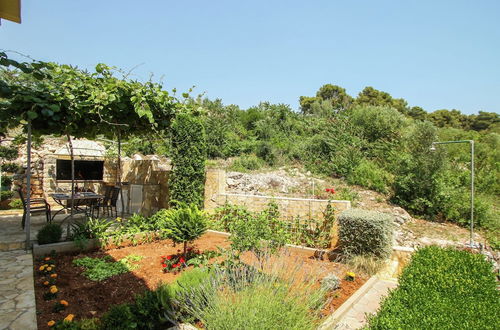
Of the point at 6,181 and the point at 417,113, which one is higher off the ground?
the point at 417,113

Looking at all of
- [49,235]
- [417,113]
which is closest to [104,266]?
[49,235]

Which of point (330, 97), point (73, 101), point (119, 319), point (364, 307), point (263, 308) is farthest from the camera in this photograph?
point (330, 97)

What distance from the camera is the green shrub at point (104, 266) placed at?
12.6ft

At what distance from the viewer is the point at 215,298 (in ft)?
6.72

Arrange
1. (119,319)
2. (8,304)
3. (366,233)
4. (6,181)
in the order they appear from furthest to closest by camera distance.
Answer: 1. (6,181)
2. (366,233)
3. (8,304)
4. (119,319)

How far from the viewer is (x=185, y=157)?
21.0 feet

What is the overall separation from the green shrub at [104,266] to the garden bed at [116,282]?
8cm

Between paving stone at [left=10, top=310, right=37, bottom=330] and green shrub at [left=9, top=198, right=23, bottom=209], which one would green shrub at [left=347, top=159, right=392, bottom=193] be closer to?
paving stone at [left=10, top=310, right=37, bottom=330]

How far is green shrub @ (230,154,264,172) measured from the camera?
11.4 meters

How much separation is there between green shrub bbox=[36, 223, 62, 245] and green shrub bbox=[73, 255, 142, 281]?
90cm

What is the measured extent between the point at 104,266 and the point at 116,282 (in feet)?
1.98

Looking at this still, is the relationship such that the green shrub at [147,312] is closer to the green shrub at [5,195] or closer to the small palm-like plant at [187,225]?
the small palm-like plant at [187,225]

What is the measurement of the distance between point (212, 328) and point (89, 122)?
463 centimetres

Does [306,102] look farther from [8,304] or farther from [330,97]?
[8,304]
